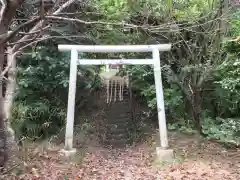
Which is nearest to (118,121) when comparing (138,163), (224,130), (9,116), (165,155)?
(138,163)

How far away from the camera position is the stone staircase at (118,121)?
7949 mm

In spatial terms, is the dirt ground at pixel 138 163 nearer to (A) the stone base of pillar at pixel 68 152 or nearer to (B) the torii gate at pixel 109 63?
(A) the stone base of pillar at pixel 68 152

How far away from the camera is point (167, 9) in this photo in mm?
7719

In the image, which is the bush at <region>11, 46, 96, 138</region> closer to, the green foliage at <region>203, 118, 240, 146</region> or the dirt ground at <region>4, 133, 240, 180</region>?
the dirt ground at <region>4, 133, 240, 180</region>

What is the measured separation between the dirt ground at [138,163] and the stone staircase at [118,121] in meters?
0.38

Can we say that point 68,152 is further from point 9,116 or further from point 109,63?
point 109,63

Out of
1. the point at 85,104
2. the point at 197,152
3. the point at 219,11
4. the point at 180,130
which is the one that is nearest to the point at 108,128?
the point at 85,104

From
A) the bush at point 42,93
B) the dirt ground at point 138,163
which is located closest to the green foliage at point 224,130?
the dirt ground at point 138,163

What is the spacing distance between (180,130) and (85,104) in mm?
2480

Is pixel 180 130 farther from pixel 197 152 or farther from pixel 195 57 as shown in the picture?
pixel 195 57

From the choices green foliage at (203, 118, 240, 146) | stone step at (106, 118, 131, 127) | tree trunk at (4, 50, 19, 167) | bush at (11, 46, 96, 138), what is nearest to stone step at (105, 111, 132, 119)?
stone step at (106, 118, 131, 127)

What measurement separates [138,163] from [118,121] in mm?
2003

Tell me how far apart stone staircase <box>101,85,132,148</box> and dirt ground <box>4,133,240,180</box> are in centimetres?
38

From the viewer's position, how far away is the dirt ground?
5789 millimetres
